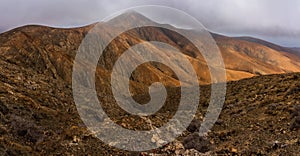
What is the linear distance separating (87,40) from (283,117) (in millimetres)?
116034

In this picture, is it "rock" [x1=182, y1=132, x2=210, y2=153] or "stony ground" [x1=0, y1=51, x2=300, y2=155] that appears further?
"rock" [x1=182, y1=132, x2=210, y2=153]

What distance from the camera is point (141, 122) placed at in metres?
18.5

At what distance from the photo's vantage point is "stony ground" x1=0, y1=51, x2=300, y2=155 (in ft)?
49.5

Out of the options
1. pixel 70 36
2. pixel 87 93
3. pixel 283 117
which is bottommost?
pixel 70 36

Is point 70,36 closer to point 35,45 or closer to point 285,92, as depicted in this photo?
point 35,45

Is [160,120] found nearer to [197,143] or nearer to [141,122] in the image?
[141,122]

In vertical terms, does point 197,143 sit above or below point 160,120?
above

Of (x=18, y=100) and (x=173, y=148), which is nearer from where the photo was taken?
(x=173, y=148)

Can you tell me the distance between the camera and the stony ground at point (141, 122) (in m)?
15.1

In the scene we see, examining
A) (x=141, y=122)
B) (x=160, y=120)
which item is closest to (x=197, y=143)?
(x=141, y=122)

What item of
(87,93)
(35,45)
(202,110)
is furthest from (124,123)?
(35,45)

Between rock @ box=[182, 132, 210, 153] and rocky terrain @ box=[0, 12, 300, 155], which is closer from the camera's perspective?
rocky terrain @ box=[0, 12, 300, 155]

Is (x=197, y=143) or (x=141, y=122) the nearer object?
(x=197, y=143)

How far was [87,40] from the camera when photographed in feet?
423
